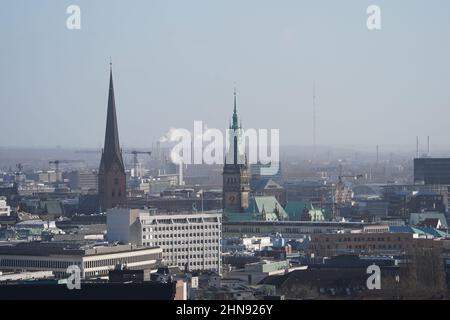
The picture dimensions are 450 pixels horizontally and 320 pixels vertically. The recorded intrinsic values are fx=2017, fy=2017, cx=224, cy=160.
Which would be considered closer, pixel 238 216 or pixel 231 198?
pixel 238 216

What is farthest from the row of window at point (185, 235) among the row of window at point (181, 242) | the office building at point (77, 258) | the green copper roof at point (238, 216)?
the green copper roof at point (238, 216)

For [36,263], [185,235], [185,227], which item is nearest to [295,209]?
[185,227]

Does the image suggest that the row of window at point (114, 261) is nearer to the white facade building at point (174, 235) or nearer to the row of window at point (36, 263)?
the row of window at point (36, 263)

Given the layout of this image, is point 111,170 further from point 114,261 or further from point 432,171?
point 114,261

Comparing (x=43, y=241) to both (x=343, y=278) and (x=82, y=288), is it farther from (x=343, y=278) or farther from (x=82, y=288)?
(x=82, y=288)
